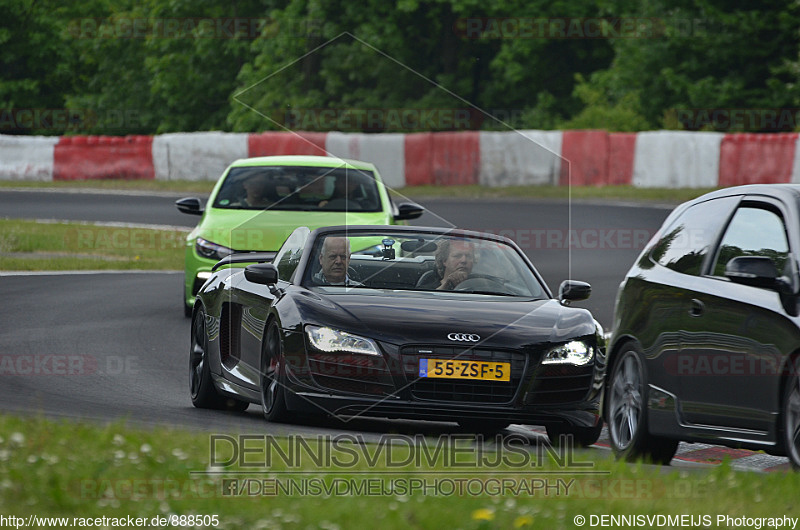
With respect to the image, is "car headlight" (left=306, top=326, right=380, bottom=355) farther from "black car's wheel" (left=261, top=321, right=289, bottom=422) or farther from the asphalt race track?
the asphalt race track

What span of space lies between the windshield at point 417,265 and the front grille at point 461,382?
1107 mm

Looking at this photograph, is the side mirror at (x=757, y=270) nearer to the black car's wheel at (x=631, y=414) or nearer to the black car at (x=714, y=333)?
the black car at (x=714, y=333)

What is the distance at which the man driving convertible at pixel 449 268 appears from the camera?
1009cm

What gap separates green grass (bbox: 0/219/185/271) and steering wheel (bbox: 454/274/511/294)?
497 inches

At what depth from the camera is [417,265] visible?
10266 millimetres

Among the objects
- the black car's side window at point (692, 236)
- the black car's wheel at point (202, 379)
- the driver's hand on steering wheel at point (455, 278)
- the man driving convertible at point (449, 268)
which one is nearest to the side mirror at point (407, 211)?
the black car's wheel at point (202, 379)

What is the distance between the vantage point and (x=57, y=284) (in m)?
19.6

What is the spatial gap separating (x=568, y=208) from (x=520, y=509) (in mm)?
25924

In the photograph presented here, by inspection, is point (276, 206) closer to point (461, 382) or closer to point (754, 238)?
point (461, 382)

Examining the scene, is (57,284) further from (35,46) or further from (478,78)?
(35,46)

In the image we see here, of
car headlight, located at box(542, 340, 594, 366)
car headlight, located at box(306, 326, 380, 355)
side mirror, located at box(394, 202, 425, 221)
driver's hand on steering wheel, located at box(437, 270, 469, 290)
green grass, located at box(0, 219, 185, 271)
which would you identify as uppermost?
driver's hand on steering wheel, located at box(437, 270, 469, 290)

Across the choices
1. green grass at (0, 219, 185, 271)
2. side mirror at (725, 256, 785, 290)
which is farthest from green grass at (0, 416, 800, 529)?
green grass at (0, 219, 185, 271)

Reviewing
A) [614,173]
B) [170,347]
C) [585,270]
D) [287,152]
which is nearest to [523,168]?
[614,173]

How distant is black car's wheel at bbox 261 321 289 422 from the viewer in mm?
9086
